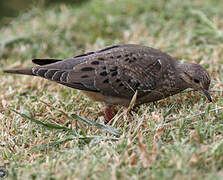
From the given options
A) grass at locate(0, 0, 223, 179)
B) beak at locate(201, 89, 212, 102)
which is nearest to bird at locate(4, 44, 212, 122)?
beak at locate(201, 89, 212, 102)

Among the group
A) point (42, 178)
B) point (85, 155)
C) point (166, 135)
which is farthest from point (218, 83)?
point (42, 178)

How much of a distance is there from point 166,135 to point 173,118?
31cm

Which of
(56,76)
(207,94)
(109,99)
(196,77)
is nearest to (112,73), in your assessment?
(109,99)

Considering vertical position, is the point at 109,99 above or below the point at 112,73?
below

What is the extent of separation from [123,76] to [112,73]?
4.6 inches

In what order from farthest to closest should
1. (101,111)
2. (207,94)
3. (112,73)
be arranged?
(101,111), (112,73), (207,94)

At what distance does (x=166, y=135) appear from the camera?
11.6 ft

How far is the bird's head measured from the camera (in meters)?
4.27

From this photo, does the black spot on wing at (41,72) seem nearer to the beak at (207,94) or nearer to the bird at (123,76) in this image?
the bird at (123,76)

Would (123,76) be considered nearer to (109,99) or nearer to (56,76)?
(109,99)

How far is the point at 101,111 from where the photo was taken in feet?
14.8

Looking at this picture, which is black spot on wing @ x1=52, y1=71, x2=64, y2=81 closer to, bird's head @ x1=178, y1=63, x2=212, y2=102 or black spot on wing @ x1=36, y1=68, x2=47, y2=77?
black spot on wing @ x1=36, y1=68, x2=47, y2=77

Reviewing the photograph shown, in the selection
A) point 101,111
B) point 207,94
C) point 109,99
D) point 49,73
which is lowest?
point 101,111

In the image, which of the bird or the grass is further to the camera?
the bird
